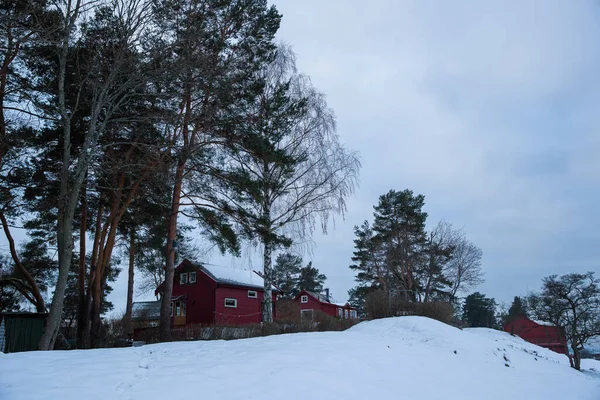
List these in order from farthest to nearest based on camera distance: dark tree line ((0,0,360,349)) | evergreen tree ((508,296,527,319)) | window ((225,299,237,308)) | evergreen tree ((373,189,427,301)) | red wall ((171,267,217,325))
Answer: evergreen tree ((508,296,527,319)), evergreen tree ((373,189,427,301)), window ((225,299,237,308)), red wall ((171,267,217,325)), dark tree line ((0,0,360,349))

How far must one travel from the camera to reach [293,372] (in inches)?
304

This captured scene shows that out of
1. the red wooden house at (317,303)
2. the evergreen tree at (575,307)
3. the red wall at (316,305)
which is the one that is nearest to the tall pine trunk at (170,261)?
the evergreen tree at (575,307)

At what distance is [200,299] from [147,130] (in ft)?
67.9

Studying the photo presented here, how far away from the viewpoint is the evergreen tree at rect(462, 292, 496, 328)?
58703 mm

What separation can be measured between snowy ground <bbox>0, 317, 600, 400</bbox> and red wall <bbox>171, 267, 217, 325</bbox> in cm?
1908

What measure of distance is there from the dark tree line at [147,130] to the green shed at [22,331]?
57.1 inches

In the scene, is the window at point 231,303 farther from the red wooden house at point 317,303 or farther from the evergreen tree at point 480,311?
the evergreen tree at point 480,311

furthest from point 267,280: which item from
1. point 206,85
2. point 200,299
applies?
point 200,299

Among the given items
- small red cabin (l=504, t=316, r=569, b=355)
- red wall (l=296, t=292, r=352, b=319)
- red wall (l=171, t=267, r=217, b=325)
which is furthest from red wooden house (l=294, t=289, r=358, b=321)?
small red cabin (l=504, t=316, r=569, b=355)

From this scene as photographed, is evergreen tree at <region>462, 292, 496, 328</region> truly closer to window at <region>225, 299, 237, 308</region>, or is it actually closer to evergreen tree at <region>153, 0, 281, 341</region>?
window at <region>225, 299, 237, 308</region>

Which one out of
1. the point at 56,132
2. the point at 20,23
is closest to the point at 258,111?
the point at 56,132

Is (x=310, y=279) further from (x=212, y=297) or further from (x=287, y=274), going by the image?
(x=212, y=297)

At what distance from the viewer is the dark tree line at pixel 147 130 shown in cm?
1055

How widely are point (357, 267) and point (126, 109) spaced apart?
97.6 feet
